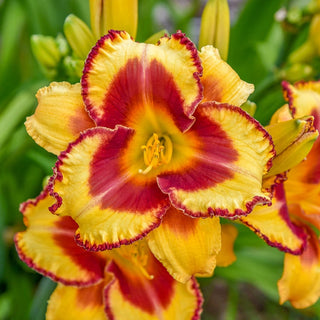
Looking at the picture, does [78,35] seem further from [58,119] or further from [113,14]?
[58,119]

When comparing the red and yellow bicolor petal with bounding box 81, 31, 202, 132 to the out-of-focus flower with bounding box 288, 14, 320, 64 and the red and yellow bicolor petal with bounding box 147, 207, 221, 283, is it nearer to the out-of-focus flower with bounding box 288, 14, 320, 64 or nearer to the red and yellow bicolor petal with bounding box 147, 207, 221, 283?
the red and yellow bicolor petal with bounding box 147, 207, 221, 283

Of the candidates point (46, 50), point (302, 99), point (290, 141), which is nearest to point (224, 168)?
point (290, 141)

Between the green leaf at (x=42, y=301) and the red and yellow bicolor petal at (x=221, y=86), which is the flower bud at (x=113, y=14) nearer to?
the red and yellow bicolor petal at (x=221, y=86)

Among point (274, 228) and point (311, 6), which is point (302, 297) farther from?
point (311, 6)

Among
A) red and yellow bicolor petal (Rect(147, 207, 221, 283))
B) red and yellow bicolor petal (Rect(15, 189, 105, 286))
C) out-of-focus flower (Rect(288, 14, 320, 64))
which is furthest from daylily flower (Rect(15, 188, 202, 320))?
out-of-focus flower (Rect(288, 14, 320, 64))

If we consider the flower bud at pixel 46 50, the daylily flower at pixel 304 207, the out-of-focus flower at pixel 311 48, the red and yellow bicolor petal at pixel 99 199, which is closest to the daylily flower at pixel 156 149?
the red and yellow bicolor petal at pixel 99 199
